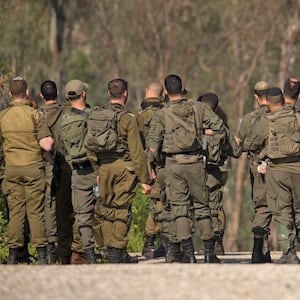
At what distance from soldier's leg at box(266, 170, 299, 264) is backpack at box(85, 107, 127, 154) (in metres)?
1.68

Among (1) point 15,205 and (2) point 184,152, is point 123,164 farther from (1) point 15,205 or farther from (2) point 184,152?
(1) point 15,205

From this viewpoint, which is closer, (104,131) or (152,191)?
(104,131)

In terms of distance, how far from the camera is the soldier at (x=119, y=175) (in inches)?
573

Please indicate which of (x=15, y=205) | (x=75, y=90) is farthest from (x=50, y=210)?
(x=75, y=90)

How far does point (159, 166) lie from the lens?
606 inches

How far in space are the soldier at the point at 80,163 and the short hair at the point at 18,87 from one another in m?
0.49

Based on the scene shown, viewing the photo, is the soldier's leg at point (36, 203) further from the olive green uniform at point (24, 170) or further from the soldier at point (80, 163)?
the soldier at point (80, 163)

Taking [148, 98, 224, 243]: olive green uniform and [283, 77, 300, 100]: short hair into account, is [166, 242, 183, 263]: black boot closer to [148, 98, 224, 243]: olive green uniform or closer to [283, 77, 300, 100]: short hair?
[148, 98, 224, 243]: olive green uniform

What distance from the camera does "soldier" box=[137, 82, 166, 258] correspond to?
647 inches

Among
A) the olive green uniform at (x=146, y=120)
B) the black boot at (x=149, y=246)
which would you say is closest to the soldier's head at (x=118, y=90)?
the olive green uniform at (x=146, y=120)

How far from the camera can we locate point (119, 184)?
1473 centimetres

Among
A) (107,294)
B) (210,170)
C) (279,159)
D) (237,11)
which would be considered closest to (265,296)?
(107,294)

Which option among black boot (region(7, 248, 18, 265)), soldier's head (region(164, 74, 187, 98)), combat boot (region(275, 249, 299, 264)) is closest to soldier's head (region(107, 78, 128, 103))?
soldier's head (region(164, 74, 187, 98))

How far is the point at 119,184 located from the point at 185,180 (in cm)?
71
